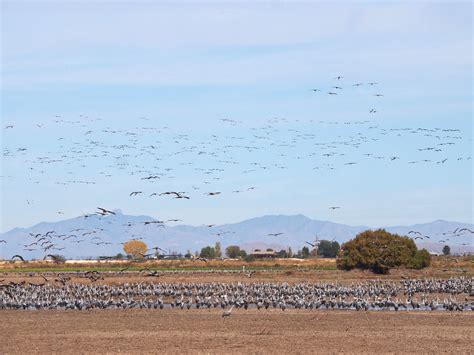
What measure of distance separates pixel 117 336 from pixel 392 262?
59799 mm

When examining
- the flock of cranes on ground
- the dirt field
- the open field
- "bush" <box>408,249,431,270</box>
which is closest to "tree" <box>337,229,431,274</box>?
"bush" <box>408,249,431,270</box>

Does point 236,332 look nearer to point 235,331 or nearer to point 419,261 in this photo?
point 235,331

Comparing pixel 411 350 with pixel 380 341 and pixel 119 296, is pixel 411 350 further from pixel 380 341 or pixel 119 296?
pixel 119 296

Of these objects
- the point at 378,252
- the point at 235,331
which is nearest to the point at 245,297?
the point at 235,331

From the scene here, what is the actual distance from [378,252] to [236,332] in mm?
56317

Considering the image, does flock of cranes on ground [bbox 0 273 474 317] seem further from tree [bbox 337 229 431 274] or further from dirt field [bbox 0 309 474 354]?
tree [bbox 337 229 431 274]

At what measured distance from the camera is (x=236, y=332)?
40.1m

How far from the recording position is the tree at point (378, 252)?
94438 mm

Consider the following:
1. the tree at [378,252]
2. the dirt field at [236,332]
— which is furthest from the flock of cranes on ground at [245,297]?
the tree at [378,252]

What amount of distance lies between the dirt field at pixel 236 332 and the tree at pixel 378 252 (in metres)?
43.9

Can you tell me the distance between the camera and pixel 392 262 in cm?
9581

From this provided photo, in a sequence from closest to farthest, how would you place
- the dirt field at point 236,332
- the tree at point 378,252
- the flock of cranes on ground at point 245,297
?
the dirt field at point 236,332 < the flock of cranes on ground at point 245,297 < the tree at point 378,252

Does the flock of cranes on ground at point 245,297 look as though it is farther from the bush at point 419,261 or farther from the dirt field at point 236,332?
the bush at point 419,261

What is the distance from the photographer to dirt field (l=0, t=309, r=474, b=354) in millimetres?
34938
